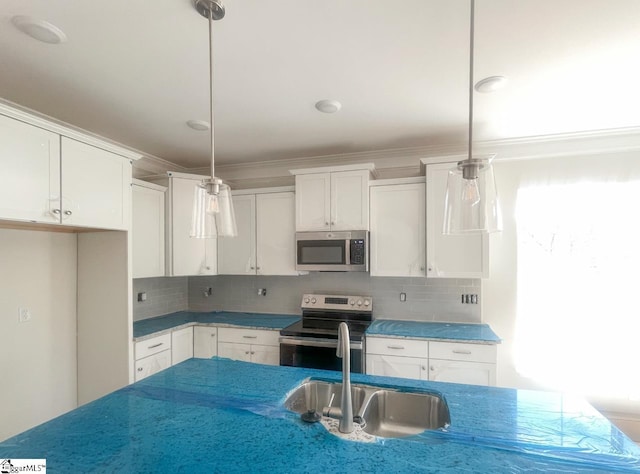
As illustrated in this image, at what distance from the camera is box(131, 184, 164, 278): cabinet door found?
115 inches

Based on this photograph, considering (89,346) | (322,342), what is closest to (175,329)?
(89,346)

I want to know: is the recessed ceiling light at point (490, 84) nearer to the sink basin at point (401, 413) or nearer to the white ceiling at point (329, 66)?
the white ceiling at point (329, 66)

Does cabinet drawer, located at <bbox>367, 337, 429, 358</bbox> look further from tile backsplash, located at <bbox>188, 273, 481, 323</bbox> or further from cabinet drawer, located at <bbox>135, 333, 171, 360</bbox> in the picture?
cabinet drawer, located at <bbox>135, 333, 171, 360</bbox>

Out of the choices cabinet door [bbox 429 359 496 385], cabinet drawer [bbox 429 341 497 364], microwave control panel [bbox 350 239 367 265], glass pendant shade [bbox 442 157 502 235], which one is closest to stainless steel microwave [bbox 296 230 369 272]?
microwave control panel [bbox 350 239 367 265]

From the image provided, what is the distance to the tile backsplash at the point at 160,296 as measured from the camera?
3371 mm

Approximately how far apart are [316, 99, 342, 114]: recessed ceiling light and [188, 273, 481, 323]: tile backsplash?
5.79 ft

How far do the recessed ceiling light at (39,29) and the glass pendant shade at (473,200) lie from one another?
1.91 meters

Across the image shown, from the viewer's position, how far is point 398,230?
3088mm

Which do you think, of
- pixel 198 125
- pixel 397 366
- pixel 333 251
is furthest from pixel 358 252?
pixel 198 125

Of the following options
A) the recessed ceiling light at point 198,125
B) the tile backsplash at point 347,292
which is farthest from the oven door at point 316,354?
the recessed ceiling light at point 198,125

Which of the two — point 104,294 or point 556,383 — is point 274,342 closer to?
point 104,294

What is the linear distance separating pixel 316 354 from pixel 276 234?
1.29m

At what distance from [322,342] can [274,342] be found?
0.54m

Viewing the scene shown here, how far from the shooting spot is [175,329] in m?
3.14
